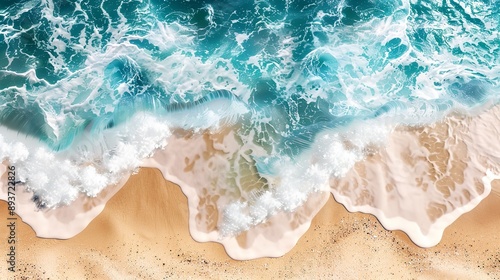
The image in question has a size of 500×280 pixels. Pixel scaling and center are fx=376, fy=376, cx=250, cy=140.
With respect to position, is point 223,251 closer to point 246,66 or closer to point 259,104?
point 259,104

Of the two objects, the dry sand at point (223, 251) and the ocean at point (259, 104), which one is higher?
the ocean at point (259, 104)

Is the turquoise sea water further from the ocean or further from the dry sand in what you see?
the dry sand

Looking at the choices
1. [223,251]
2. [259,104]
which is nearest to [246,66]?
[259,104]

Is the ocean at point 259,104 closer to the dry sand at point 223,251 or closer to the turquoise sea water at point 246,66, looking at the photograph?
the turquoise sea water at point 246,66

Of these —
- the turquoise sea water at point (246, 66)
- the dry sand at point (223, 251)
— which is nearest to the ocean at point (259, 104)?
the turquoise sea water at point (246, 66)

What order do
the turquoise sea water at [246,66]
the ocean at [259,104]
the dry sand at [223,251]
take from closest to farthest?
the dry sand at [223,251], the ocean at [259,104], the turquoise sea water at [246,66]

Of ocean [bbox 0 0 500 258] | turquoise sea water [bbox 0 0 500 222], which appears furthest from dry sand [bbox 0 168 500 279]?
turquoise sea water [bbox 0 0 500 222]
